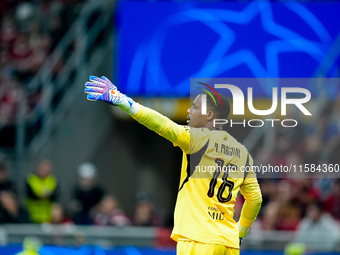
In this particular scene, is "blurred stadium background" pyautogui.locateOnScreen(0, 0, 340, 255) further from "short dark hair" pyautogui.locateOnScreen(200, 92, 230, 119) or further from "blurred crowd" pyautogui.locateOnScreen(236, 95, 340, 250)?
"short dark hair" pyautogui.locateOnScreen(200, 92, 230, 119)

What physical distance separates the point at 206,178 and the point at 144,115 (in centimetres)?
77

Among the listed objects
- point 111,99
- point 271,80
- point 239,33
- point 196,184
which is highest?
point 239,33

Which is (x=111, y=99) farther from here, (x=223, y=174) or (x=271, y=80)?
(x=271, y=80)

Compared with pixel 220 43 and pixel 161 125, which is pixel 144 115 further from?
pixel 220 43

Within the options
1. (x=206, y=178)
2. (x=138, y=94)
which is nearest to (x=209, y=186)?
(x=206, y=178)

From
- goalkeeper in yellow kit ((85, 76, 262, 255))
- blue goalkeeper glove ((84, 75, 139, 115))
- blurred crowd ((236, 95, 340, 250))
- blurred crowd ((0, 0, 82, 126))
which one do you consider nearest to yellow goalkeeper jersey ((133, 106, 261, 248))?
goalkeeper in yellow kit ((85, 76, 262, 255))

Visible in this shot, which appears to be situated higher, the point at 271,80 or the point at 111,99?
the point at 271,80

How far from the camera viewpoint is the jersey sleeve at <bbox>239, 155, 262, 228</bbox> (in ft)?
19.9

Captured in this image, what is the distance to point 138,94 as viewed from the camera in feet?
44.2

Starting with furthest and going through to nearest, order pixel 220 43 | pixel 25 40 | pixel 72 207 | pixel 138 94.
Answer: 1. pixel 25 40
2. pixel 220 43
3. pixel 138 94
4. pixel 72 207

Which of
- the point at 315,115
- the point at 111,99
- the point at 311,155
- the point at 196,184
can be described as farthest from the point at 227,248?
the point at 315,115

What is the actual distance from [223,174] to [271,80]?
24.6ft

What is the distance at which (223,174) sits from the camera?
5.82m

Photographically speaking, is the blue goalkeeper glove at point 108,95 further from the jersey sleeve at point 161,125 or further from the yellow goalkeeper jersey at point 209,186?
the yellow goalkeeper jersey at point 209,186
